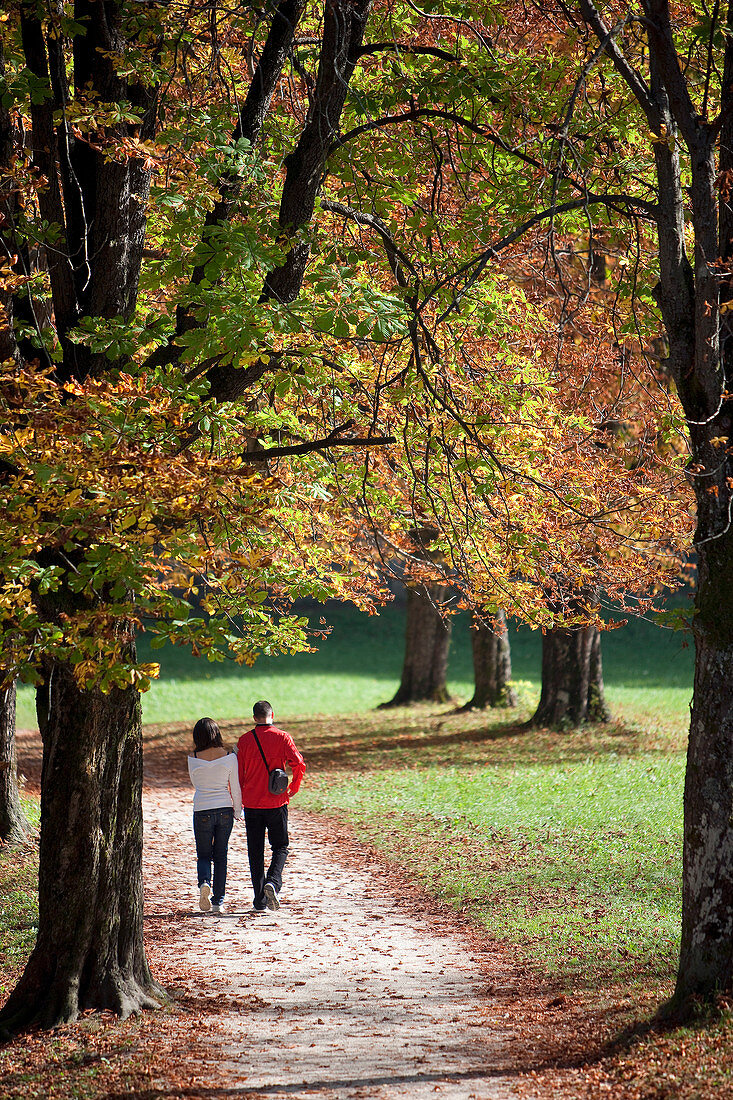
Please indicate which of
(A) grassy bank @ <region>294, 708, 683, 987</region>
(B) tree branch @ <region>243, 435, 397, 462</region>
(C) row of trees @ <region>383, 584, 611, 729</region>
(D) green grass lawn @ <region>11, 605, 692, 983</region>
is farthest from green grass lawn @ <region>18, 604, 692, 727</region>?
(B) tree branch @ <region>243, 435, 397, 462</region>

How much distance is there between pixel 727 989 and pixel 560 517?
4.13m

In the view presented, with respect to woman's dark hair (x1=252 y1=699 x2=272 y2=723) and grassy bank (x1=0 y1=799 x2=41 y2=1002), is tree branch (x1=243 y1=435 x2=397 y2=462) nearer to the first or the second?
woman's dark hair (x1=252 y1=699 x2=272 y2=723)

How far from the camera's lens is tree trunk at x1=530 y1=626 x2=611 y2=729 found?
56.5 ft

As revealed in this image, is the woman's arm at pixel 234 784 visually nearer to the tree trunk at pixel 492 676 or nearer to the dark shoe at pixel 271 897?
the dark shoe at pixel 271 897

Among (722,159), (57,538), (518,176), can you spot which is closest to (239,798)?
(57,538)

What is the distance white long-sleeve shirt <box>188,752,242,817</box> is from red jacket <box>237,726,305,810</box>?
0.19 metres

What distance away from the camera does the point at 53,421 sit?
15.4 feet

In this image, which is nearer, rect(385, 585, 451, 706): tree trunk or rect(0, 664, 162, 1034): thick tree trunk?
rect(0, 664, 162, 1034): thick tree trunk

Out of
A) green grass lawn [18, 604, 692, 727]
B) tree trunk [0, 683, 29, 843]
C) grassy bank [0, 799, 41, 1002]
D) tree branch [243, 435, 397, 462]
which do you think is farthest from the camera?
A: green grass lawn [18, 604, 692, 727]

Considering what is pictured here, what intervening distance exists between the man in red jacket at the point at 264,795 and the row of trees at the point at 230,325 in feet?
5.07

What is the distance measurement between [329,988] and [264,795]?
202 cm

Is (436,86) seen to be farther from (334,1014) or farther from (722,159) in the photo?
(334,1014)

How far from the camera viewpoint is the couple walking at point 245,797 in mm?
8320

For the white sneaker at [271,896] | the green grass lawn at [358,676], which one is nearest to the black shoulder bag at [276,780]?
the white sneaker at [271,896]
